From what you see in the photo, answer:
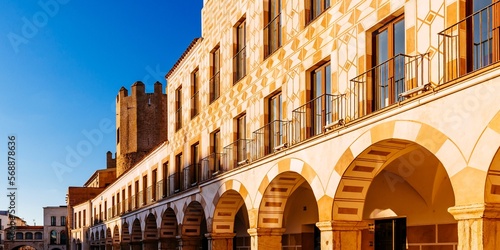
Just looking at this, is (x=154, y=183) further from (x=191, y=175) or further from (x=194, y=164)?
(x=191, y=175)

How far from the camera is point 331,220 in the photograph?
12031mm

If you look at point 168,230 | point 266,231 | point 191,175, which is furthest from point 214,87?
point 168,230

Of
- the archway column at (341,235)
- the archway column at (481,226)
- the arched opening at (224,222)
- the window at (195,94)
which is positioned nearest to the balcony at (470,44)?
the archway column at (481,226)

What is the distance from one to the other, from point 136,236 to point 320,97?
2211 cm

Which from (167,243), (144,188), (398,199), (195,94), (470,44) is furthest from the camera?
(144,188)

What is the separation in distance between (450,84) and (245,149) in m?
9.46

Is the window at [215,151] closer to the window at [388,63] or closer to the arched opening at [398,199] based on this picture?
the arched opening at [398,199]

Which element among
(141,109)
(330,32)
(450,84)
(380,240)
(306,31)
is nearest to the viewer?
(450,84)

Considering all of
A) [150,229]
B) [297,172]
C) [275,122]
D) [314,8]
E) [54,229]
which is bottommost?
[54,229]

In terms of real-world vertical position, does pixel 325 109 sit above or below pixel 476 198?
above

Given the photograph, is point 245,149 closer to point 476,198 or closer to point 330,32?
point 330,32

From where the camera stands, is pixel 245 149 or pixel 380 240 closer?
pixel 380 240

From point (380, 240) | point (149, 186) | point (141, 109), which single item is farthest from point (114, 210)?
point (380, 240)

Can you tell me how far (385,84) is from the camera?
11508 millimetres
